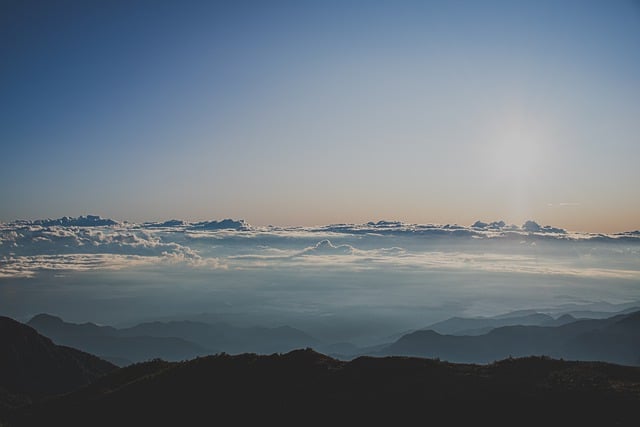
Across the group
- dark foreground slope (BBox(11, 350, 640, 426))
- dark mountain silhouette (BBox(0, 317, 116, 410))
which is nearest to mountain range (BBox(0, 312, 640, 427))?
dark foreground slope (BBox(11, 350, 640, 426))

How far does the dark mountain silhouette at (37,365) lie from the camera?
135 metres

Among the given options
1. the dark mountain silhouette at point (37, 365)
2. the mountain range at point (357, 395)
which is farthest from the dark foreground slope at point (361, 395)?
the dark mountain silhouette at point (37, 365)

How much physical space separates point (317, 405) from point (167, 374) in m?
19.7

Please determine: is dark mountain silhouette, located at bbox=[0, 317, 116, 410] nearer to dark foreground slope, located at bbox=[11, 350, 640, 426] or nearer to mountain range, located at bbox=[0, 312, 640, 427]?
mountain range, located at bbox=[0, 312, 640, 427]

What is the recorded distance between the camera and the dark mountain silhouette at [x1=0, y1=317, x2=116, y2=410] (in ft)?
443

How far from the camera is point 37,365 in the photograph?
143750 millimetres

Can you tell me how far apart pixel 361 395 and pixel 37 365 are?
5588 inches

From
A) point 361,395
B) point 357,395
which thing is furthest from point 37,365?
point 361,395

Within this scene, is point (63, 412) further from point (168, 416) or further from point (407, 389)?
point (407, 389)

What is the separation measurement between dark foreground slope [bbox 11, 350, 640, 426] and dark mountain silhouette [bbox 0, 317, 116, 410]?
326 ft

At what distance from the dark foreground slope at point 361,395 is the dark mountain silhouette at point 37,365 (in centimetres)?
9945

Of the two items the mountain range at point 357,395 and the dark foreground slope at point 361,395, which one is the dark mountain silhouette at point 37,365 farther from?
the dark foreground slope at point 361,395

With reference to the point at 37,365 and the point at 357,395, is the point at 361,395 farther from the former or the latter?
the point at 37,365

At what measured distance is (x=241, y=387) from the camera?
142ft
